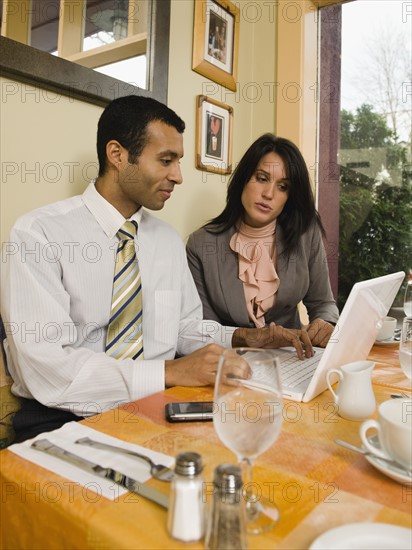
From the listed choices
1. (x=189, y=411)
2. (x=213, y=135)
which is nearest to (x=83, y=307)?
(x=189, y=411)

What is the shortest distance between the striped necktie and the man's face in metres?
0.14

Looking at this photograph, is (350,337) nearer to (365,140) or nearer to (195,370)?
(195,370)

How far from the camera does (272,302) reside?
72.3 inches

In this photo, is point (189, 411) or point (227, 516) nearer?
point (227, 516)

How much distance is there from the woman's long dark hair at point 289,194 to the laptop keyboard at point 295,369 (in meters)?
0.76

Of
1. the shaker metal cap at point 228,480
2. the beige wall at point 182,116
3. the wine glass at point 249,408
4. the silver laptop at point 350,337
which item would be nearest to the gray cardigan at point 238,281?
the beige wall at point 182,116

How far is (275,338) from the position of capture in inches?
52.1

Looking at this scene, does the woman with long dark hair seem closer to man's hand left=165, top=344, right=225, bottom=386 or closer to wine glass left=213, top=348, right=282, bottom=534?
man's hand left=165, top=344, right=225, bottom=386

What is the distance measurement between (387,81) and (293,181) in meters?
0.87

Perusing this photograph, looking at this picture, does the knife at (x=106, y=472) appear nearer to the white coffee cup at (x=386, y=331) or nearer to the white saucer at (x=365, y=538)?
the white saucer at (x=365, y=538)

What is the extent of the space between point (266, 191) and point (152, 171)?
610mm

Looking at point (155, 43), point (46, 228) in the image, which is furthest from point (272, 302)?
point (155, 43)

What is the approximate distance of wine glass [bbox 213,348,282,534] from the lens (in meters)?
0.56

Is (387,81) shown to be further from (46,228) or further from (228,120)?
(46,228)
